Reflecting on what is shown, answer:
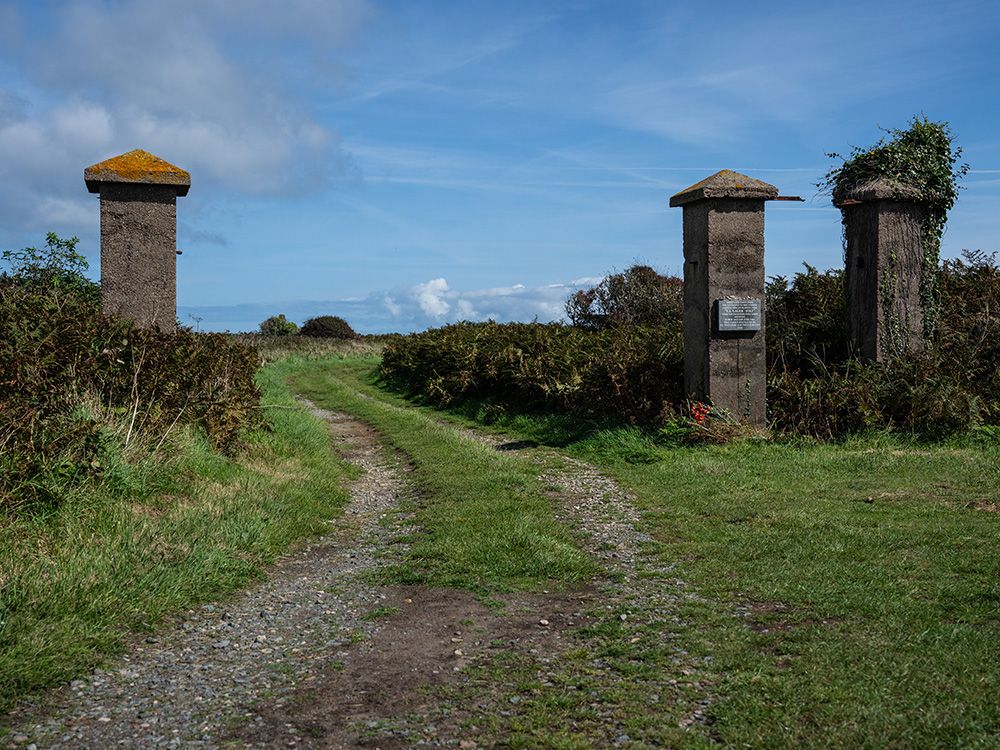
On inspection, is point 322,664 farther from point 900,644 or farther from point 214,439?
point 214,439

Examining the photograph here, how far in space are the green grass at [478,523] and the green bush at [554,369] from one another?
8.10 feet

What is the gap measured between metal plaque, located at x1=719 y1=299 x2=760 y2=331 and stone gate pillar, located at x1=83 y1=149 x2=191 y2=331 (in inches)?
305

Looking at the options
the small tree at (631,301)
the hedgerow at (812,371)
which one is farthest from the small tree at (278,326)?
the hedgerow at (812,371)

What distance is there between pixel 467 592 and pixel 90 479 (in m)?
3.61

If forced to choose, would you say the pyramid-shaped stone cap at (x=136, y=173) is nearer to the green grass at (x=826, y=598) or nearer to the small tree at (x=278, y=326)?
the green grass at (x=826, y=598)

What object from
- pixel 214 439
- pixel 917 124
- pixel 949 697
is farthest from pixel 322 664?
pixel 917 124

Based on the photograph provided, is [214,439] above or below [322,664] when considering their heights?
above

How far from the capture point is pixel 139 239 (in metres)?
12.2

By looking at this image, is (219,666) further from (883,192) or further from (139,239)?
(883,192)

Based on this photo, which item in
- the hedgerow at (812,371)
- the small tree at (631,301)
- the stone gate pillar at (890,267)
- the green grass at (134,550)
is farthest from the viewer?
the small tree at (631,301)

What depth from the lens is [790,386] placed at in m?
13.0

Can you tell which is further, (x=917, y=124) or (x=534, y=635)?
(x=917, y=124)

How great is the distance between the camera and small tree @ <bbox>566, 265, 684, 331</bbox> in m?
24.8

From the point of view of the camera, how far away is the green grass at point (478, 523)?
21.9 ft
